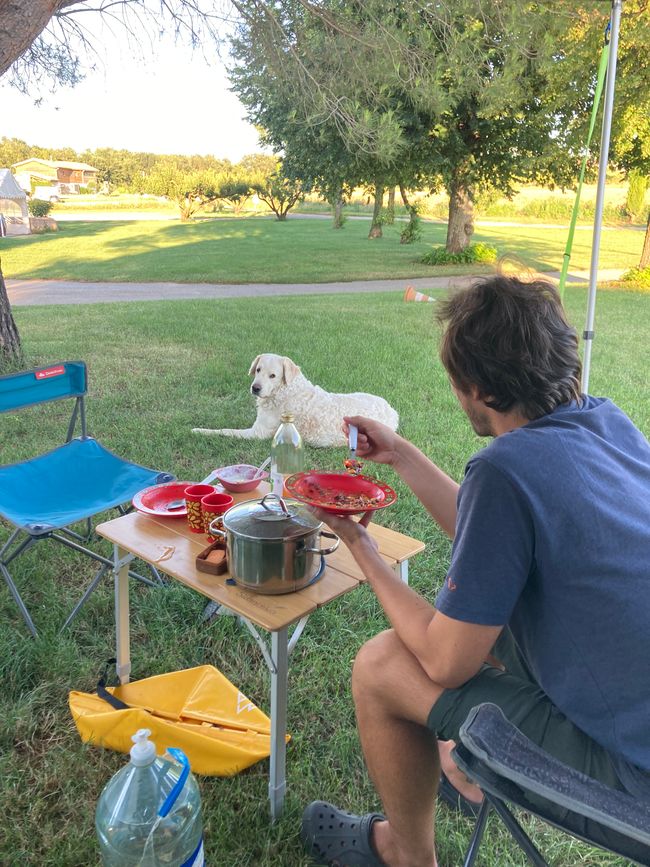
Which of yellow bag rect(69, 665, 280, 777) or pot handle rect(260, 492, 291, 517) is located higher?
pot handle rect(260, 492, 291, 517)

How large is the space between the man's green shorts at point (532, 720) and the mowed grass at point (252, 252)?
14.4m

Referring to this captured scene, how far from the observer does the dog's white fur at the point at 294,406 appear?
4.77 metres

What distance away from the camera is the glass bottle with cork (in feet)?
7.77

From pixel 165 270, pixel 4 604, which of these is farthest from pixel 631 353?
pixel 165 270

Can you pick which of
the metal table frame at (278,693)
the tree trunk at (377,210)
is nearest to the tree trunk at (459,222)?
the tree trunk at (377,210)

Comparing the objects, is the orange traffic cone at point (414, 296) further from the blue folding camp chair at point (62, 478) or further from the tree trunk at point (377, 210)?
the blue folding camp chair at point (62, 478)

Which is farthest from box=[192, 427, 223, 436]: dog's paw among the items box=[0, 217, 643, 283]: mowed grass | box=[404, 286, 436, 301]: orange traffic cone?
box=[0, 217, 643, 283]: mowed grass

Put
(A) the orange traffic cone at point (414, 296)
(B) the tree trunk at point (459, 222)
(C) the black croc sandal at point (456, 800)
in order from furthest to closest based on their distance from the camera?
(B) the tree trunk at point (459, 222) → (A) the orange traffic cone at point (414, 296) → (C) the black croc sandal at point (456, 800)

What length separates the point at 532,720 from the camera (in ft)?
4.54

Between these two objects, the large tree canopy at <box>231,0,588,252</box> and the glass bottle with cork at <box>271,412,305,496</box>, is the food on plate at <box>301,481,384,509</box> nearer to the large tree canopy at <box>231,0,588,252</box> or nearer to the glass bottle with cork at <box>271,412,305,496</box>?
the glass bottle with cork at <box>271,412,305,496</box>

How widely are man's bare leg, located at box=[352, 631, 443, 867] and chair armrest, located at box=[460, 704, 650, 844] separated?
0.88 feet

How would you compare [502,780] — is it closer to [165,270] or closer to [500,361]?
[500,361]

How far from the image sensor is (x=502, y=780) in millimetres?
1221

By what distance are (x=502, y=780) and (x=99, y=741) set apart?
155 cm
